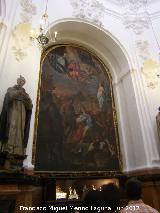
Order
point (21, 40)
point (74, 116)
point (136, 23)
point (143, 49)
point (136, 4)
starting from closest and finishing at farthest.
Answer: point (21, 40), point (74, 116), point (143, 49), point (136, 23), point (136, 4)

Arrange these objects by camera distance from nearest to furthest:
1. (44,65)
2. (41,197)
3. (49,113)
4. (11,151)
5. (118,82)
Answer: (11,151) < (41,197) < (49,113) < (44,65) < (118,82)

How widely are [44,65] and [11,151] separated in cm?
373

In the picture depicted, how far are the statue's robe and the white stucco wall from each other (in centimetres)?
41

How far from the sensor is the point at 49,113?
6609 millimetres

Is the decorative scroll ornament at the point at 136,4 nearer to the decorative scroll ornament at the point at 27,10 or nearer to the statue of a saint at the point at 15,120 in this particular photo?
the decorative scroll ornament at the point at 27,10

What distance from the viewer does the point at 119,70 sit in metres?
8.81

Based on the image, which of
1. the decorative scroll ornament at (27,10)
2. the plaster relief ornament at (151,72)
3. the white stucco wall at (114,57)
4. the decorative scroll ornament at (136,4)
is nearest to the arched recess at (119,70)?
the white stucco wall at (114,57)

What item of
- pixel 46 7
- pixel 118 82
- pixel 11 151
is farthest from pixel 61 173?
pixel 46 7

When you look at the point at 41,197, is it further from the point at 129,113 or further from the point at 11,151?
the point at 129,113

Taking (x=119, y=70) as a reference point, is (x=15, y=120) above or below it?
below

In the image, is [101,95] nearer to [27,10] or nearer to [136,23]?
[136,23]

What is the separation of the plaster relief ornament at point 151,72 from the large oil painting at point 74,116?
55.2 inches

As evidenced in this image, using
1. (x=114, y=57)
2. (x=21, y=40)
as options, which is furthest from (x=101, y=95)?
(x=21, y=40)

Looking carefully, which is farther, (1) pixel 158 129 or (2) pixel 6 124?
(1) pixel 158 129
